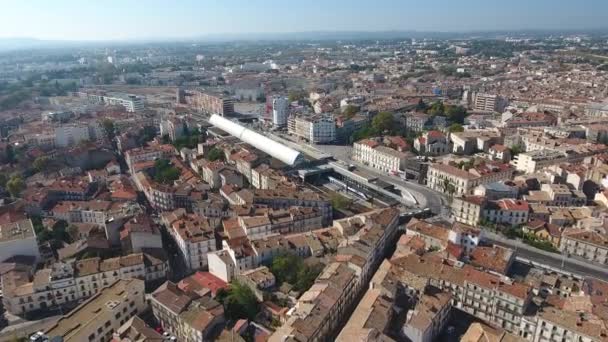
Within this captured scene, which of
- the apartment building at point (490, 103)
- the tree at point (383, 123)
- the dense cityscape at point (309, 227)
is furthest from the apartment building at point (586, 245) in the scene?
the apartment building at point (490, 103)

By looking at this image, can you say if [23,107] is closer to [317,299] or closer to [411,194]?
[411,194]

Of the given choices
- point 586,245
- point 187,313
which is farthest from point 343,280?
point 586,245

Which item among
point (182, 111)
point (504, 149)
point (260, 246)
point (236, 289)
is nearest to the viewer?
point (236, 289)

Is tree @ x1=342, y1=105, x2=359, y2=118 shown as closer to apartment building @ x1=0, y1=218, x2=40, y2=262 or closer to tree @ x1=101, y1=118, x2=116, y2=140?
tree @ x1=101, y1=118, x2=116, y2=140

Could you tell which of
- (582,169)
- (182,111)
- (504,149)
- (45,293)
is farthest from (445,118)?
(45,293)

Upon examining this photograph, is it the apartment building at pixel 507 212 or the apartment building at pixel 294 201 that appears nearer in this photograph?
the apartment building at pixel 507 212

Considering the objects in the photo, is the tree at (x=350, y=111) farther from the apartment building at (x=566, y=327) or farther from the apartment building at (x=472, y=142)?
the apartment building at (x=566, y=327)
